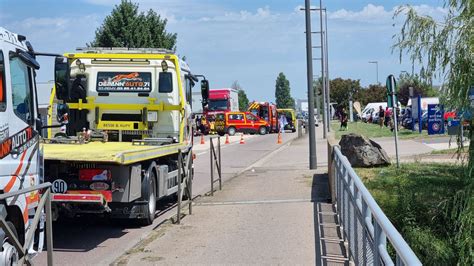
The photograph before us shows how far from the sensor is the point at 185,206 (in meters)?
11.5

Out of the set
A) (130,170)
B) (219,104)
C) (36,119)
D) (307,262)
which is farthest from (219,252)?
(219,104)

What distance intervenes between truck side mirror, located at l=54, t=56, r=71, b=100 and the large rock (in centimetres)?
945

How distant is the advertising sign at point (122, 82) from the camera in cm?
1176

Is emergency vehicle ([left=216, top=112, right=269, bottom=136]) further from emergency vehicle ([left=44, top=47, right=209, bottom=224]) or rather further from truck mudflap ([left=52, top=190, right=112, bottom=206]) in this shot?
truck mudflap ([left=52, top=190, right=112, bottom=206])

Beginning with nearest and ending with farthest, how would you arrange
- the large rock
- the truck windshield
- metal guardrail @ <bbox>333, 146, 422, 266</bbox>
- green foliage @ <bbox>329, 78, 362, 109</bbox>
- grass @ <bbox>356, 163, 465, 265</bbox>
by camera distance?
metal guardrail @ <bbox>333, 146, 422, 266</bbox>
grass @ <bbox>356, 163, 465, 265</bbox>
the large rock
the truck windshield
green foliage @ <bbox>329, 78, 362, 109</bbox>

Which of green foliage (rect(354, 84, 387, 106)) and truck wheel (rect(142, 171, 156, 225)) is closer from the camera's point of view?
truck wheel (rect(142, 171, 156, 225))

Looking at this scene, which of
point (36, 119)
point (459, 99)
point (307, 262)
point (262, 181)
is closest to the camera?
point (36, 119)

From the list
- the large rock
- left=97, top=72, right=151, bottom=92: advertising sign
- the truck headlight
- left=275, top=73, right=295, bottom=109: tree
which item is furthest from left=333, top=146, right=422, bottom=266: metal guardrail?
left=275, top=73, right=295, bottom=109: tree

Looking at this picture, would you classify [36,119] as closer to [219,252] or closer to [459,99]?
[219,252]

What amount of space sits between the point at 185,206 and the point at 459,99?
5.90 m

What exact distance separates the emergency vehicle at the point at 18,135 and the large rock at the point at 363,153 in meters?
10.3

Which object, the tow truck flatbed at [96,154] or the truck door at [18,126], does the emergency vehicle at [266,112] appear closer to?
the tow truck flatbed at [96,154]

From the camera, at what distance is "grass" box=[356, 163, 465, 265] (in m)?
8.04

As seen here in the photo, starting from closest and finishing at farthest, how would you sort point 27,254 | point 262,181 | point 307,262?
point 27,254 → point 307,262 → point 262,181
